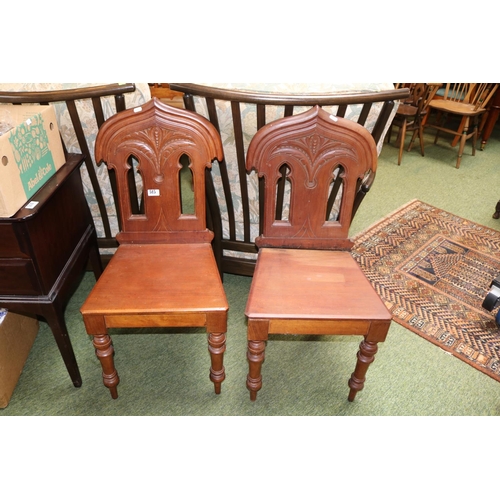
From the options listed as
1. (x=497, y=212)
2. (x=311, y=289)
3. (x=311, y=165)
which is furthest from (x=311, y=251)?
(x=497, y=212)

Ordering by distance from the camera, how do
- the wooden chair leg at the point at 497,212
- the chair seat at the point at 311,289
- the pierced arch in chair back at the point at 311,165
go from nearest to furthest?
the chair seat at the point at 311,289 < the pierced arch in chair back at the point at 311,165 < the wooden chair leg at the point at 497,212

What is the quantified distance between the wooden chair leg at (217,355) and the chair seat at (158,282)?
14 cm

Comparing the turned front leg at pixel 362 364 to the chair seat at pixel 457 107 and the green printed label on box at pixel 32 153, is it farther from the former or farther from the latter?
the chair seat at pixel 457 107

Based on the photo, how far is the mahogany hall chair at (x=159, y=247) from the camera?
1416 mm

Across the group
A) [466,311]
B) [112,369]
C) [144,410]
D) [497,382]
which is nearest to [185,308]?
[112,369]

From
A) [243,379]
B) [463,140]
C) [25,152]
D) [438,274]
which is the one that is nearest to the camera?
[25,152]

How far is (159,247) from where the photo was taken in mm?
1713

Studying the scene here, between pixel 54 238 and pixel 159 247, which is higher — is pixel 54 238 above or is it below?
above

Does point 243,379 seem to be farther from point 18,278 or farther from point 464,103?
point 464,103

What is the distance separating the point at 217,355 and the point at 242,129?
3.20ft

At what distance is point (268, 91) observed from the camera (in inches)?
65.8

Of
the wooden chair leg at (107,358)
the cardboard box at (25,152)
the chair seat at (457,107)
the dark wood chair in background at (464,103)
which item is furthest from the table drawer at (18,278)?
the chair seat at (457,107)

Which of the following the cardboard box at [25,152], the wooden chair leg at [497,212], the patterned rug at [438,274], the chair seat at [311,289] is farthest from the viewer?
the wooden chair leg at [497,212]

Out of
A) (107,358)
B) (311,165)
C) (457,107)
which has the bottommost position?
(107,358)
